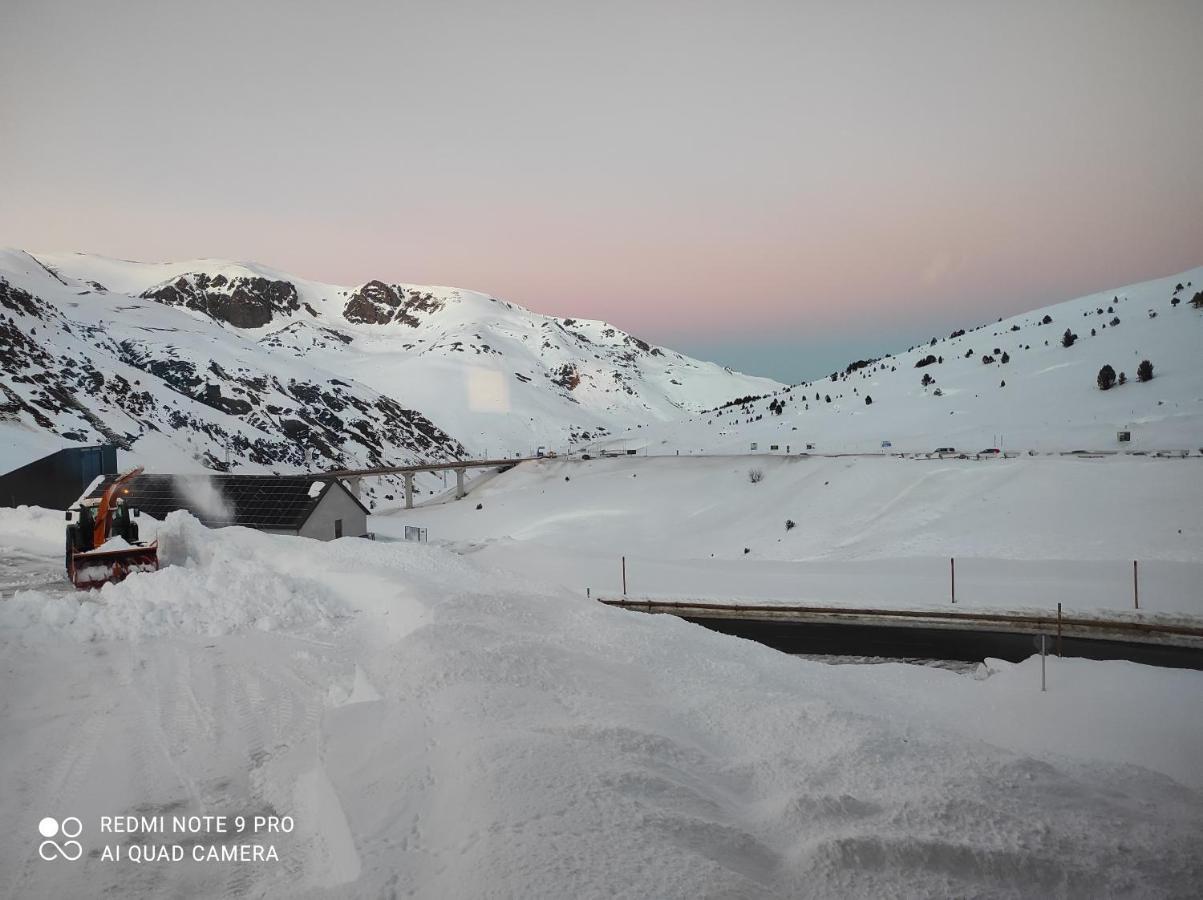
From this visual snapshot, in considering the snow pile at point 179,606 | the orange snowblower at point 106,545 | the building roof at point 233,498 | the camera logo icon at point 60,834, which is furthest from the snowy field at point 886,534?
the camera logo icon at point 60,834

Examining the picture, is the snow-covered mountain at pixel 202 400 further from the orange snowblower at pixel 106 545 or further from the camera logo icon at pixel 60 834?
the camera logo icon at pixel 60 834

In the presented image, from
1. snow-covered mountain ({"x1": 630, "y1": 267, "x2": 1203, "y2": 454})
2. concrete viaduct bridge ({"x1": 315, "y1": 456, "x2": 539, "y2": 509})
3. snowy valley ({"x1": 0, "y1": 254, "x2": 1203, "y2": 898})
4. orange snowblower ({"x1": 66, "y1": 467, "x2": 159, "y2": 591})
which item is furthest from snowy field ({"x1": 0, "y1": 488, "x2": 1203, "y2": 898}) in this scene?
concrete viaduct bridge ({"x1": 315, "y1": 456, "x2": 539, "y2": 509})

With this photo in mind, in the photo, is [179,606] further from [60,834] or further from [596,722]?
[596,722]

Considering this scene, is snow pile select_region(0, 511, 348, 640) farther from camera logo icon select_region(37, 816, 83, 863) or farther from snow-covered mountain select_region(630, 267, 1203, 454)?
snow-covered mountain select_region(630, 267, 1203, 454)

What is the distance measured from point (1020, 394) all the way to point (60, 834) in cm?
6225

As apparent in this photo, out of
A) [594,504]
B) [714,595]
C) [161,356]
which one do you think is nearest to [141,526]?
[714,595]

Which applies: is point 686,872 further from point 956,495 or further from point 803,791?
point 956,495

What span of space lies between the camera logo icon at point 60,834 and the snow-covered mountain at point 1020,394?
4739 centimetres

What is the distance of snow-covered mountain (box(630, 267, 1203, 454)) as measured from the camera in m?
45.1

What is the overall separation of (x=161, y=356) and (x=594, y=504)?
338 feet

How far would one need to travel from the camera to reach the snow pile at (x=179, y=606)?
40.4 ft

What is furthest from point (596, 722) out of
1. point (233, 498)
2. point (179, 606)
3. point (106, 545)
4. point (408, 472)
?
point (408, 472)

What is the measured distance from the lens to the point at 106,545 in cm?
1659

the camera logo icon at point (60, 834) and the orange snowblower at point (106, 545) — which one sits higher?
the orange snowblower at point (106, 545)
